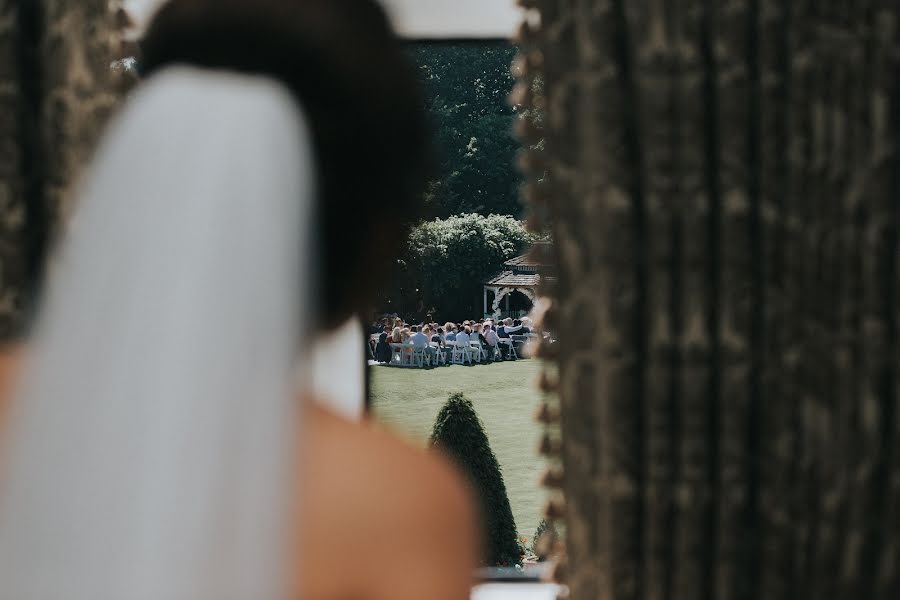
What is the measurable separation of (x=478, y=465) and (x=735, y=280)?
2.57 meters

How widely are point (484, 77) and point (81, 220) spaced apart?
73.0ft

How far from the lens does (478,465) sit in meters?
3.95

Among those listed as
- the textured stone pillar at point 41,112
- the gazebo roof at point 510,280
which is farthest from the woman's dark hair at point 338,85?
the gazebo roof at point 510,280

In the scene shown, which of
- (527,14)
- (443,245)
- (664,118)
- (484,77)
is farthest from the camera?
(484,77)

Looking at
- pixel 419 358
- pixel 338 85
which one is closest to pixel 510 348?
pixel 419 358

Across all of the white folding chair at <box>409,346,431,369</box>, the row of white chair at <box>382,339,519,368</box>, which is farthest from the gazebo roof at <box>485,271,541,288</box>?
the white folding chair at <box>409,346,431,369</box>

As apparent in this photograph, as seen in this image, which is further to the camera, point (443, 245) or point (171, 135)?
point (443, 245)

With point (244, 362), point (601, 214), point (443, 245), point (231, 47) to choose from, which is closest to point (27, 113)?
point (601, 214)

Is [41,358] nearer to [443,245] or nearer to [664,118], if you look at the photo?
[664,118]

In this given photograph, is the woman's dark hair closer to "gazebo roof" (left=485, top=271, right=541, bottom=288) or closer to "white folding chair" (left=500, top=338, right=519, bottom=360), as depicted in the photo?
"white folding chair" (left=500, top=338, right=519, bottom=360)

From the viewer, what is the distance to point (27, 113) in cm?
170

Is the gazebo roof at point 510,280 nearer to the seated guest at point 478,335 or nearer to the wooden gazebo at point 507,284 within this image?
the wooden gazebo at point 507,284

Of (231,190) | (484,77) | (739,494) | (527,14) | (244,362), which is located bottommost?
(739,494)

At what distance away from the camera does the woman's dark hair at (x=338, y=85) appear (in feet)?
1.97
